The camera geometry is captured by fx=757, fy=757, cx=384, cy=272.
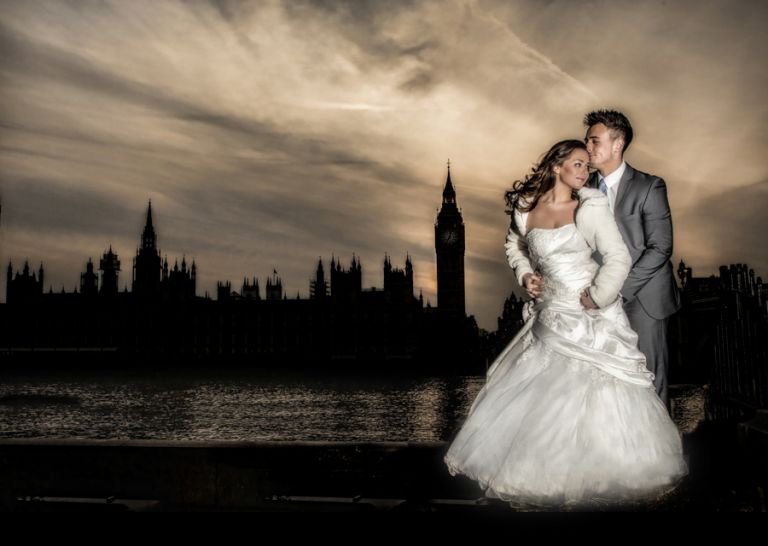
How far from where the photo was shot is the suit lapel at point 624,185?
3.23 m

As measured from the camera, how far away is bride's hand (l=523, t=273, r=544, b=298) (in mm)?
2975

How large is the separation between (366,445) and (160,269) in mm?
89197

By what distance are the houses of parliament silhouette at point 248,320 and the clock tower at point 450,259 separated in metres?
0.11

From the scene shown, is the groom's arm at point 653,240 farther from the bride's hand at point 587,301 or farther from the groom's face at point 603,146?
the bride's hand at point 587,301

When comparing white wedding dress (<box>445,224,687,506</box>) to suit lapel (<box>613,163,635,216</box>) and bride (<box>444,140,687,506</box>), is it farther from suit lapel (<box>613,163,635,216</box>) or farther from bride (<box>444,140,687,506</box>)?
suit lapel (<box>613,163,635,216</box>)

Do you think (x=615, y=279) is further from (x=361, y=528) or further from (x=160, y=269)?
(x=160, y=269)

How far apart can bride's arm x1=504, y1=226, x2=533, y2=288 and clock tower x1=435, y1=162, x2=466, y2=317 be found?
3038 inches

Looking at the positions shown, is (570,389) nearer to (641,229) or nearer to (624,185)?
(641,229)

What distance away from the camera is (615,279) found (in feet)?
8.98

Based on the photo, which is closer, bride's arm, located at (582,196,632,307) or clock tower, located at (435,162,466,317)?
bride's arm, located at (582,196,632,307)

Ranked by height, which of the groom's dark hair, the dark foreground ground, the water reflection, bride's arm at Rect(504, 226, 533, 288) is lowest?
the water reflection

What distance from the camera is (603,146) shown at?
3.19 meters

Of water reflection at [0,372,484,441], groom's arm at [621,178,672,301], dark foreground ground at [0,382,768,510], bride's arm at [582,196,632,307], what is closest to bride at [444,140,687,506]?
bride's arm at [582,196,632,307]

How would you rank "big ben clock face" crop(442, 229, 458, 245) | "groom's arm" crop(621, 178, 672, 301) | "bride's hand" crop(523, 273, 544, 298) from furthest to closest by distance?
1. "big ben clock face" crop(442, 229, 458, 245)
2. "groom's arm" crop(621, 178, 672, 301)
3. "bride's hand" crop(523, 273, 544, 298)
